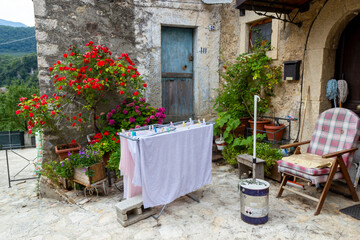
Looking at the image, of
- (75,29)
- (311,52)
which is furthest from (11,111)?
(311,52)

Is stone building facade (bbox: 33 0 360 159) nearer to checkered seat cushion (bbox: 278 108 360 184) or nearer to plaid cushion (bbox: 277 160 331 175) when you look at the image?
checkered seat cushion (bbox: 278 108 360 184)

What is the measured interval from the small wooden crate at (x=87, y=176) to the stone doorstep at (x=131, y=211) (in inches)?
33.5

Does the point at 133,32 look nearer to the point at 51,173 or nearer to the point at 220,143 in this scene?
the point at 220,143

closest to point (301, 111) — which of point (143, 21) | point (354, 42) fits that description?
point (354, 42)

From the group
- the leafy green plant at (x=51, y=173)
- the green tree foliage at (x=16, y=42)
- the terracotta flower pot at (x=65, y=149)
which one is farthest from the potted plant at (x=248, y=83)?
the green tree foliage at (x=16, y=42)

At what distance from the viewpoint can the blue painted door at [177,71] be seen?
507 cm

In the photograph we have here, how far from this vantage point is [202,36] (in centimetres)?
512

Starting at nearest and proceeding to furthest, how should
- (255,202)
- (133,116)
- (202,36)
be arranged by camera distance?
(255,202), (133,116), (202,36)

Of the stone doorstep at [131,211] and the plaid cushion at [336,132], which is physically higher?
the plaid cushion at [336,132]

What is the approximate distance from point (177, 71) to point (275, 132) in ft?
7.54

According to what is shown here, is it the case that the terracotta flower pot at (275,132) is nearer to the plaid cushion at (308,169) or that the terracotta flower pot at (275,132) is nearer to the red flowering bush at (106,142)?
the plaid cushion at (308,169)

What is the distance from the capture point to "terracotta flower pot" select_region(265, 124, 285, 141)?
4.12 meters

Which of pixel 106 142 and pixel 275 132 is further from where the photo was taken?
pixel 275 132

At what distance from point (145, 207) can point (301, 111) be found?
9.11ft
